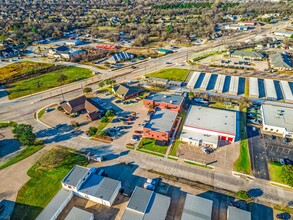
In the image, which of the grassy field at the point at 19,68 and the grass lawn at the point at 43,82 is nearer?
the grass lawn at the point at 43,82

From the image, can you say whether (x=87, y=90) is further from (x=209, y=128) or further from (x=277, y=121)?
(x=277, y=121)

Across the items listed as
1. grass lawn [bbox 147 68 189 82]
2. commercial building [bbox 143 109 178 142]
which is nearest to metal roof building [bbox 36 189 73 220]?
commercial building [bbox 143 109 178 142]

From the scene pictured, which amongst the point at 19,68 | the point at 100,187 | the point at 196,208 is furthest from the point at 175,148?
the point at 19,68

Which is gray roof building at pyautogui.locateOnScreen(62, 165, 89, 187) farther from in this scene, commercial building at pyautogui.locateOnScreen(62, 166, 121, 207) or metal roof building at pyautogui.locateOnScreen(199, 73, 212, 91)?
metal roof building at pyautogui.locateOnScreen(199, 73, 212, 91)

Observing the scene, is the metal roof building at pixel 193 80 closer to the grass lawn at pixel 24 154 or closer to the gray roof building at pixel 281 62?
the gray roof building at pixel 281 62

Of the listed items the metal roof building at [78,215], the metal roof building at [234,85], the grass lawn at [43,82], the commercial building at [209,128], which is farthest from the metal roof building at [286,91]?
the grass lawn at [43,82]

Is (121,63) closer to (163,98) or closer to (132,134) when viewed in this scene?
(163,98)
